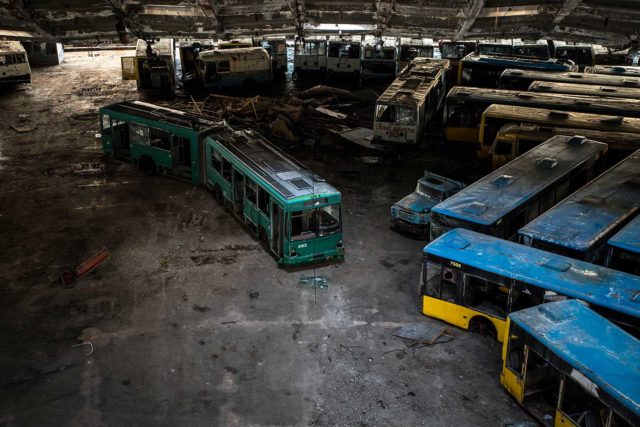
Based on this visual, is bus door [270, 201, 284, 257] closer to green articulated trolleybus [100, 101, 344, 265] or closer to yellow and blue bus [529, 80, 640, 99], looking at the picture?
green articulated trolleybus [100, 101, 344, 265]

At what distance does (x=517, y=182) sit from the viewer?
16516mm

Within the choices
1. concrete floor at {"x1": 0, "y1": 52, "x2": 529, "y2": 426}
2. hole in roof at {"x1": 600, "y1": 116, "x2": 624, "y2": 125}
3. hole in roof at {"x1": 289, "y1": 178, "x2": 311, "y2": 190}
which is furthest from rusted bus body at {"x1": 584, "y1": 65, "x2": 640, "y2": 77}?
hole in roof at {"x1": 289, "y1": 178, "x2": 311, "y2": 190}

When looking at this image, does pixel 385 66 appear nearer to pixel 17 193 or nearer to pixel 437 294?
pixel 17 193

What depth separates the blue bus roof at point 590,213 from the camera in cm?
1355

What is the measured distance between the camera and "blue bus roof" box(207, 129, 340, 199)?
1570 centimetres

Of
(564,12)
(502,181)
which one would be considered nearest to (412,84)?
(564,12)

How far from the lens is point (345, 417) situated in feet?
36.3

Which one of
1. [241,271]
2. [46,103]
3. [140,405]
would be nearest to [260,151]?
[241,271]

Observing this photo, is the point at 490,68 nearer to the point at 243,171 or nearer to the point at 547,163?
the point at 547,163

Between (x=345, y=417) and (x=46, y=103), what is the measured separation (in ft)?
93.9

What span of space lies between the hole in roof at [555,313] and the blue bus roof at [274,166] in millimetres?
6325

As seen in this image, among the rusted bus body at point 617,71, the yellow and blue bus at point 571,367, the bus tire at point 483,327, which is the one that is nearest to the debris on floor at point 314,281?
the bus tire at point 483,327

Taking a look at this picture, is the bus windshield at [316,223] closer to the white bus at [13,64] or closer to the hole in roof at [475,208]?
the hole in roof at [475,208]

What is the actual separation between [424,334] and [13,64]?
32678 mm
